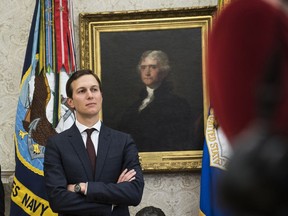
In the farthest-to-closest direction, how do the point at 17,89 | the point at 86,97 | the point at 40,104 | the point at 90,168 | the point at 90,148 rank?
the point at 17,89, the point at 40,104, the point at 86,97, the point at 90,148, the point at 90,168

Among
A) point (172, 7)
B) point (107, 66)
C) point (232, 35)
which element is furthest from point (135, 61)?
point (232, 35)

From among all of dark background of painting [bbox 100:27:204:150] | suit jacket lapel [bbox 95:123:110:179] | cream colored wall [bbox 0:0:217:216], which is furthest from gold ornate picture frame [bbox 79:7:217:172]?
suit jacket lapel [bbox 95:123:110:179]

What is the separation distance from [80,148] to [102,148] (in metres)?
0.15

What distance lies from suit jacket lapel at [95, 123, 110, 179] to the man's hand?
15cm

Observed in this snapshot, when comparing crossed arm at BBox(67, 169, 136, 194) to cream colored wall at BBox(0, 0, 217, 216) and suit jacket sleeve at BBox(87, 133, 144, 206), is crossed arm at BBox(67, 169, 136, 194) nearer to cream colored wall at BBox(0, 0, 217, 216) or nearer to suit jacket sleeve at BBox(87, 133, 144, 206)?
suit jacket sleeve at BBox(87, 133, 144, 206)

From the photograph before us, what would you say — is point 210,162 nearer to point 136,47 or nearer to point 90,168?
point 136,47

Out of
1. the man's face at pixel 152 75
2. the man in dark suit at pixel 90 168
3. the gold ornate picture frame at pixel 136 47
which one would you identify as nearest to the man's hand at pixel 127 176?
the man in dark suit at pixel 90 168

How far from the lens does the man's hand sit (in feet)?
13.2

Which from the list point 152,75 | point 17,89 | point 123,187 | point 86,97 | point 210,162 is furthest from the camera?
point 17,89

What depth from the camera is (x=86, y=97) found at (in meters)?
4.26

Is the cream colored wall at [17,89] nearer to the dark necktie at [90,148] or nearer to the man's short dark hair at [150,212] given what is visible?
the man's short dark hair at [150,212]

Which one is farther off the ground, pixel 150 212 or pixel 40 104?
pixel 40 104

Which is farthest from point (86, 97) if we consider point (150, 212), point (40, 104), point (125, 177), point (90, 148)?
point (150, 212)

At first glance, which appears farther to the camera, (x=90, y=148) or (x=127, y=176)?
(x=90, y=148)
